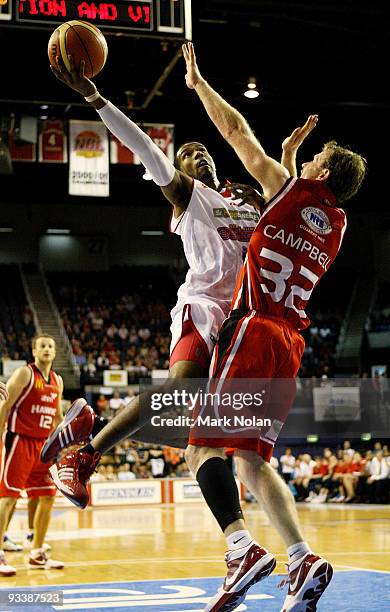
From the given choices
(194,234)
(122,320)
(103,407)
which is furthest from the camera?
(122,320)

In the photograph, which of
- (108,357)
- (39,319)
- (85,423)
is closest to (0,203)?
(39,319)

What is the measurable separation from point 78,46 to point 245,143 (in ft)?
3.60

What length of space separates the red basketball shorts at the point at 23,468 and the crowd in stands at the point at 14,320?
598 inches

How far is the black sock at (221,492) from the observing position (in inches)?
152

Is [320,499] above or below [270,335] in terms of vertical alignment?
below

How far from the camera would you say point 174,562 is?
7871 mm

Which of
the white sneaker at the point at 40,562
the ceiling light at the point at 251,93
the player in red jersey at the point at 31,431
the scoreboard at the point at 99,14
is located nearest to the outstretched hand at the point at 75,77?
the scoreboard at the point at 99,14

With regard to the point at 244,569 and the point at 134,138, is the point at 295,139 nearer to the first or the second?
the point at 134,138

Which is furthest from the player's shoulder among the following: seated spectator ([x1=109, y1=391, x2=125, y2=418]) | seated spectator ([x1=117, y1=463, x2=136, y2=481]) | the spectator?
seated spectator ([x1=109, y1=391, x2=125, y2=418])

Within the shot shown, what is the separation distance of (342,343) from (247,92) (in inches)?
618

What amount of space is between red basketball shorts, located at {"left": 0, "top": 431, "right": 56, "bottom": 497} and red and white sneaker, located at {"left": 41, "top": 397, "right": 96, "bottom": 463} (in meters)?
3.54

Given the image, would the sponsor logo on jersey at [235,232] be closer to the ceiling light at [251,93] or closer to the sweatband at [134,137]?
the sweatband at [134,137]

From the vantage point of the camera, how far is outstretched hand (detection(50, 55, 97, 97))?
14.1 ft

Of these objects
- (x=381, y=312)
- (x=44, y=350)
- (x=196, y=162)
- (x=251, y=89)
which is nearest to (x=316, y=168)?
(x=196, y=162)
